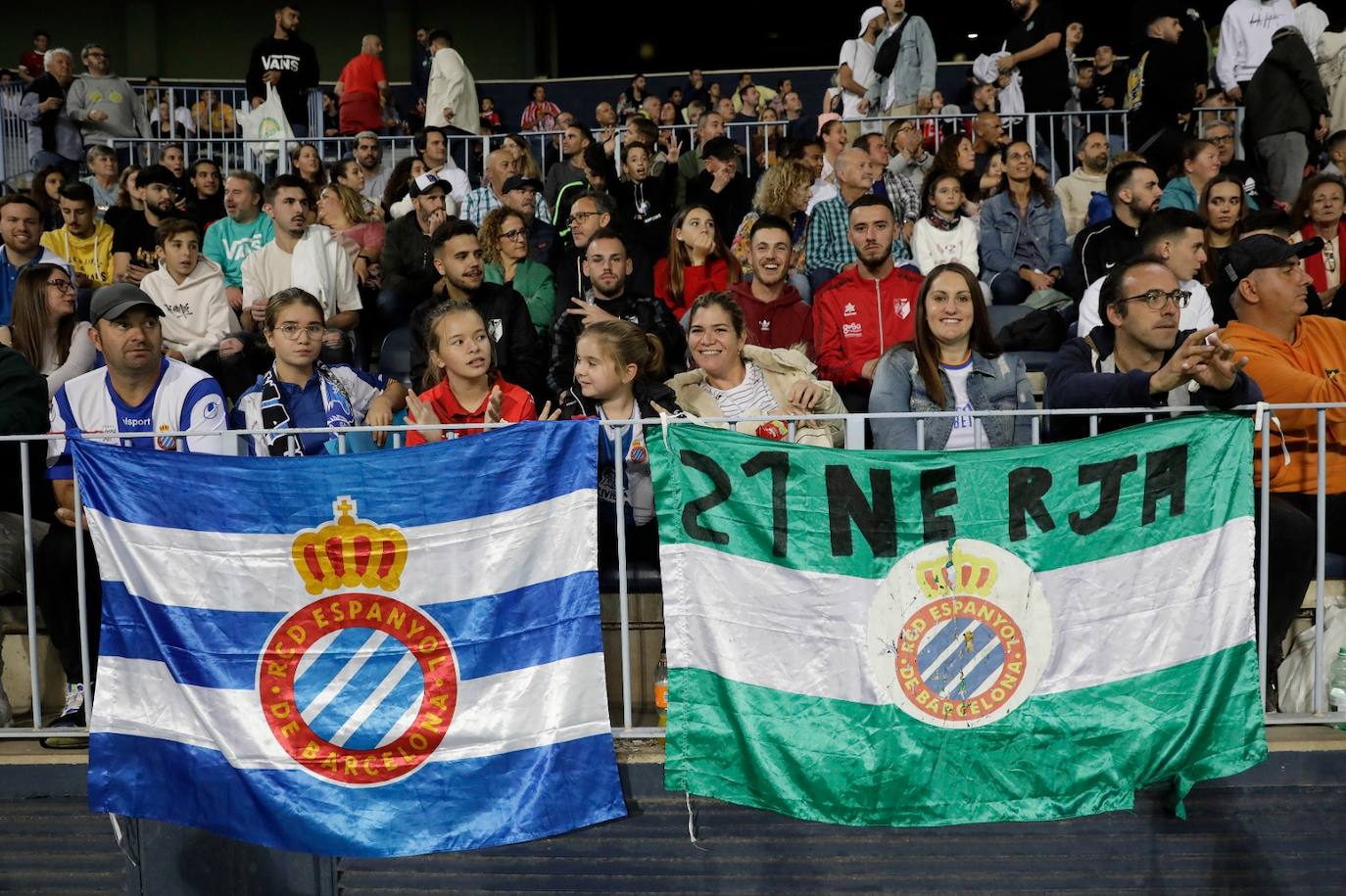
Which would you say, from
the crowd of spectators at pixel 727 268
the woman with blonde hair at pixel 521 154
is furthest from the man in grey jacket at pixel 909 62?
the woman with blonde hair at pixel 521 154

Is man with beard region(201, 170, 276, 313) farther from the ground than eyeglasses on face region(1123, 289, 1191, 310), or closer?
farther from the ground

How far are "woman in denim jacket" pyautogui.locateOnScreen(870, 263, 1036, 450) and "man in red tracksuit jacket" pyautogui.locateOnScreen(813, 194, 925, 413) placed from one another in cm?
160

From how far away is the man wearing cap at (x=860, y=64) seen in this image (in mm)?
14031

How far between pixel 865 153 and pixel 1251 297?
434cm

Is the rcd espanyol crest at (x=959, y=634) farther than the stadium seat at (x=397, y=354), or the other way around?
the stadium seat at (x=397, y=354)

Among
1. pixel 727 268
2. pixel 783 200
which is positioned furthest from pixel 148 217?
pixel 727 268

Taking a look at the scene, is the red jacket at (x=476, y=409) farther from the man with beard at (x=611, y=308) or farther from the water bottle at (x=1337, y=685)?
the water bottle at (x=1337, y=685)

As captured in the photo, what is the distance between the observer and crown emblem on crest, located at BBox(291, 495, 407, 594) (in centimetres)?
490

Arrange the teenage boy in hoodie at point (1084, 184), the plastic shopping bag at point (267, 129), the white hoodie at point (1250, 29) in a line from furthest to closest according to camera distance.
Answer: the plastic shopping bag at point (267, 129)
the white hoodie at point (1250, 29)
the teenage boy in hoodie at point (1084, 184)

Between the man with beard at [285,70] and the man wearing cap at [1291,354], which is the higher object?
the man with beard at [285,70]

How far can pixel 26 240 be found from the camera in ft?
29.8

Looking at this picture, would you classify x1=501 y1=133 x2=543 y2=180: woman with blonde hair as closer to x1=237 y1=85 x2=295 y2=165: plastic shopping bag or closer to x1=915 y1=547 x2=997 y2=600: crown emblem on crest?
x1=237 y1=85 x2=295 y2=165: plastic shopping bag

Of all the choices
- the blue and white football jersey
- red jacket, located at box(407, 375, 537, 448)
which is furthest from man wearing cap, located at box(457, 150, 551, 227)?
the blue and white football jersey

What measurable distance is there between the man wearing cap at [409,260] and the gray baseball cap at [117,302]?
318cm
